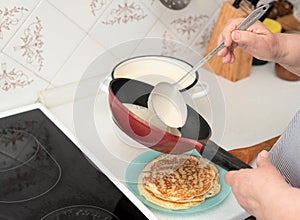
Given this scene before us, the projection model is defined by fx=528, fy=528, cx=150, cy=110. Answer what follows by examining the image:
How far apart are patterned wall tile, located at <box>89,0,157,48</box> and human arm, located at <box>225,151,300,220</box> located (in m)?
0.52

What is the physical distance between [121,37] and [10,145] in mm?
368

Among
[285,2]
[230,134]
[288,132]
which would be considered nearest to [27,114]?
[230,134]

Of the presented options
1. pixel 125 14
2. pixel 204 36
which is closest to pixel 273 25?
pixel 204 36

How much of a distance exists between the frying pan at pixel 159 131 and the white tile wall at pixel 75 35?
0.18 m

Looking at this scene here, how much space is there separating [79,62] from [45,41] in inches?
4.2

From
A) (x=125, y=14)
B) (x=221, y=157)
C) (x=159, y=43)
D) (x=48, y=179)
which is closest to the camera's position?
(x=221, y=157)

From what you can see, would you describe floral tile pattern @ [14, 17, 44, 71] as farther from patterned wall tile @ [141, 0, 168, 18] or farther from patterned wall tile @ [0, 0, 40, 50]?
patterned wall tile @ [141, 0, 168, 18]

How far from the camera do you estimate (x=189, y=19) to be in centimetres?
134

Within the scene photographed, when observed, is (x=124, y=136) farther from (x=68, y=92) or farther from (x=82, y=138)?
(x=68, y=92)

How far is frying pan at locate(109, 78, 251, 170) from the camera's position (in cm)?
89

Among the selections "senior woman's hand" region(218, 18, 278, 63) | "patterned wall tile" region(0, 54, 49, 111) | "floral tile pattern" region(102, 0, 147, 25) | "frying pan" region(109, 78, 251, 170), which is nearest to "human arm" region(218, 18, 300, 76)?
"senior woman's hand" region(218, 18, 278, 63)

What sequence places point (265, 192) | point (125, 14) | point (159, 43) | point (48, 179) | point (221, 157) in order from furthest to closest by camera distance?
point (159, 43) < point (125, 14) < point (48, 179) < point (221, 157) < point (265, 192)

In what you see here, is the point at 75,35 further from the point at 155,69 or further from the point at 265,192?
the point at 265,192

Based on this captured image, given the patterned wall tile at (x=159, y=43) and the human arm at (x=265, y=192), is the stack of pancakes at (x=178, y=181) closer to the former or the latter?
the human arm at (x=265, y=192)
